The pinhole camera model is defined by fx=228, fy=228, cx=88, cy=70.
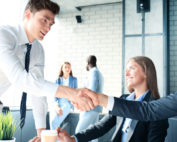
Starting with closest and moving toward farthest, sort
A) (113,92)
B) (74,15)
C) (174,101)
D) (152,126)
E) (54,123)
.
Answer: (174,101) < (152,126) < (54,123) < (113,92) < (74,15)

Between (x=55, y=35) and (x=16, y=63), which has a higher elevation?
(x=55, y=35)

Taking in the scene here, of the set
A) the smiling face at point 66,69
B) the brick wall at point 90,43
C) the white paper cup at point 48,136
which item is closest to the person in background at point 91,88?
the smiling face at point 66,69

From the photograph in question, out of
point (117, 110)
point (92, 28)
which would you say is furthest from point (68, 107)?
point (92, 28)

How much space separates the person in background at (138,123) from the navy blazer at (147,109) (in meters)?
0.17

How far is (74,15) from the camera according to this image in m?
5.62

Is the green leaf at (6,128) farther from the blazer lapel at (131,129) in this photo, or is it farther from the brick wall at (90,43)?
the brick wall at (90,43)

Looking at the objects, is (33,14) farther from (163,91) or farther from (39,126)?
(163,91)

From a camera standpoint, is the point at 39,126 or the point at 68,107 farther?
the point at 68,107

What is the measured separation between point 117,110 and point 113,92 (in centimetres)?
382

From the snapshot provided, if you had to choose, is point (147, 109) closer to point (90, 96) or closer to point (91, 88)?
point (90, 96)

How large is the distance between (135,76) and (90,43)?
379 cm

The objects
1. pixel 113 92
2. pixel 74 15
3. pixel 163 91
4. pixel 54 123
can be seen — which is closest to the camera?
pixel 54 123

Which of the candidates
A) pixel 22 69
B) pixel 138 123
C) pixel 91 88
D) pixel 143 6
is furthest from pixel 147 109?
pixel 143 6

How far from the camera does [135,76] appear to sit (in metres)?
1.62
